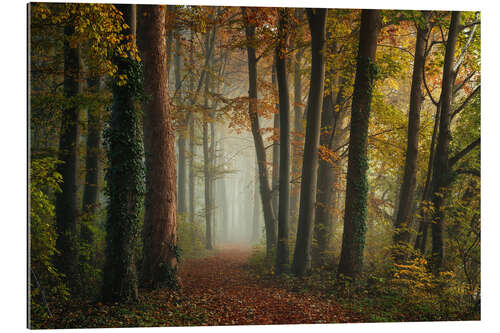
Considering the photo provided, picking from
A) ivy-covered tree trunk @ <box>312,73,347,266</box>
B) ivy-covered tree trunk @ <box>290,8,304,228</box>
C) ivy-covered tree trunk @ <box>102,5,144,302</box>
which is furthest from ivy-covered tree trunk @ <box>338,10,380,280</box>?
ivy-covered tree trunk @ <box>102,5,144,302</box>

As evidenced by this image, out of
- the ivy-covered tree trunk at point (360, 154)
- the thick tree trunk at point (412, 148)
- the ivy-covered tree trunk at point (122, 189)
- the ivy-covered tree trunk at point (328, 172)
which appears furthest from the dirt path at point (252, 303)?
the thick tree trunk at point (412, 148)

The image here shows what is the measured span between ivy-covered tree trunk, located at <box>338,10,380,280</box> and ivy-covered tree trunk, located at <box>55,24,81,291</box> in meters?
4.91

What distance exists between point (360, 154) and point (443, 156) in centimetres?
168

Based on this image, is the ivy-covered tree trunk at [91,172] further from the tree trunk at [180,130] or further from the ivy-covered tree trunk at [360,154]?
the ivy-covered tree trunk at [360,154]

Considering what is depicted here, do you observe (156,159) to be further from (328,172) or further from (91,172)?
(328,172)

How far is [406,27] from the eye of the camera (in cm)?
764

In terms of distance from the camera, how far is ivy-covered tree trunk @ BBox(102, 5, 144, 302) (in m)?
4.40

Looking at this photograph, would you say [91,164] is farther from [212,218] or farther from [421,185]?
[421,185]

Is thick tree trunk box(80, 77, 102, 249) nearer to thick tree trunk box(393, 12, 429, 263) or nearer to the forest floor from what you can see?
the forest floor

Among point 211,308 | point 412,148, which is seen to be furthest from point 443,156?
point 211,308

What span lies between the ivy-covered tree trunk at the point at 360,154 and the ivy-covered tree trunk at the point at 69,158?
4911mm

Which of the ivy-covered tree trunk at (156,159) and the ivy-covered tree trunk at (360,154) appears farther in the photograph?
the ivy-covered tree trunk at (360,154)

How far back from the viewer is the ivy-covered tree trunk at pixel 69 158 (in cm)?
579

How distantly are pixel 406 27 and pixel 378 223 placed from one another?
4.64 m
